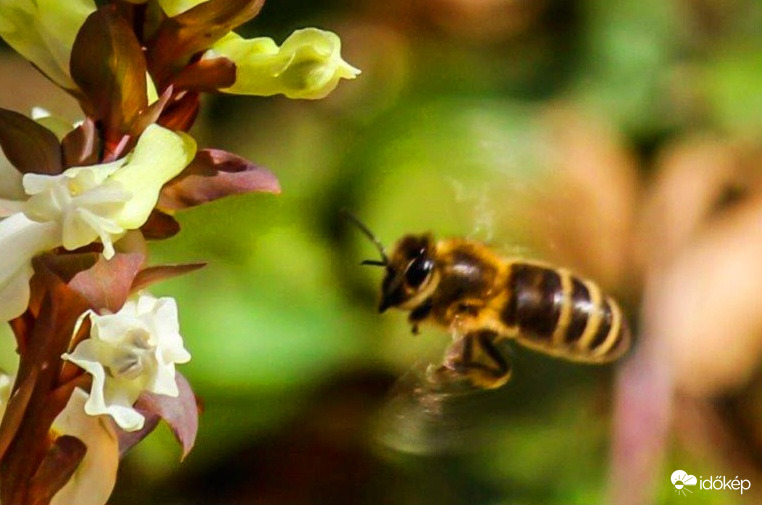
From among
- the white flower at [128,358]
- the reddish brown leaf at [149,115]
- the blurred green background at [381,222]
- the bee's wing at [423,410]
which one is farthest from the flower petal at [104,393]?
the blurred green background at [381,222]

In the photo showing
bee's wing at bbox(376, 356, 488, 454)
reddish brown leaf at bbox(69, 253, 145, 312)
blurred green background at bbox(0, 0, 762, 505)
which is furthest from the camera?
blurred green background at bbox(0, 0, 762, 505)

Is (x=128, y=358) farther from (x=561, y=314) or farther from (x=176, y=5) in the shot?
(x=561, y=314)

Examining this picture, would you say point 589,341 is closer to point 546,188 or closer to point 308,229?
point 546,188

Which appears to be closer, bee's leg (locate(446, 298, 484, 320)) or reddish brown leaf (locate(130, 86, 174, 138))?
reddish brown leaf (locate(130, 86, 174, 138))

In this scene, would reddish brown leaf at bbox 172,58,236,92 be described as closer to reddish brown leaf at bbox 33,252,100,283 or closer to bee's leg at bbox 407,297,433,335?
reddish brown leaf at bbox 33,252,100,283

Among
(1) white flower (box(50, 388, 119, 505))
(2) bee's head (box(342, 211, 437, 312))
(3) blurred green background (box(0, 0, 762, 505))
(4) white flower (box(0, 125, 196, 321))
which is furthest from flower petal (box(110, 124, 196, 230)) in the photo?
(3) blurred green background (box(0, 0, 762, 505))

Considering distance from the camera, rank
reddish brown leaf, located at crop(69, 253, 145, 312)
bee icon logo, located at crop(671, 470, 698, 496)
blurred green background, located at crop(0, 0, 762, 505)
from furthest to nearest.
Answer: bee icon logo, located at crop(671, 470, 698, 496)
blurred green background, located at crop(0, 0, 762, 505)
reddish brown leaf, located at crop(69, 253, 145, 312)
